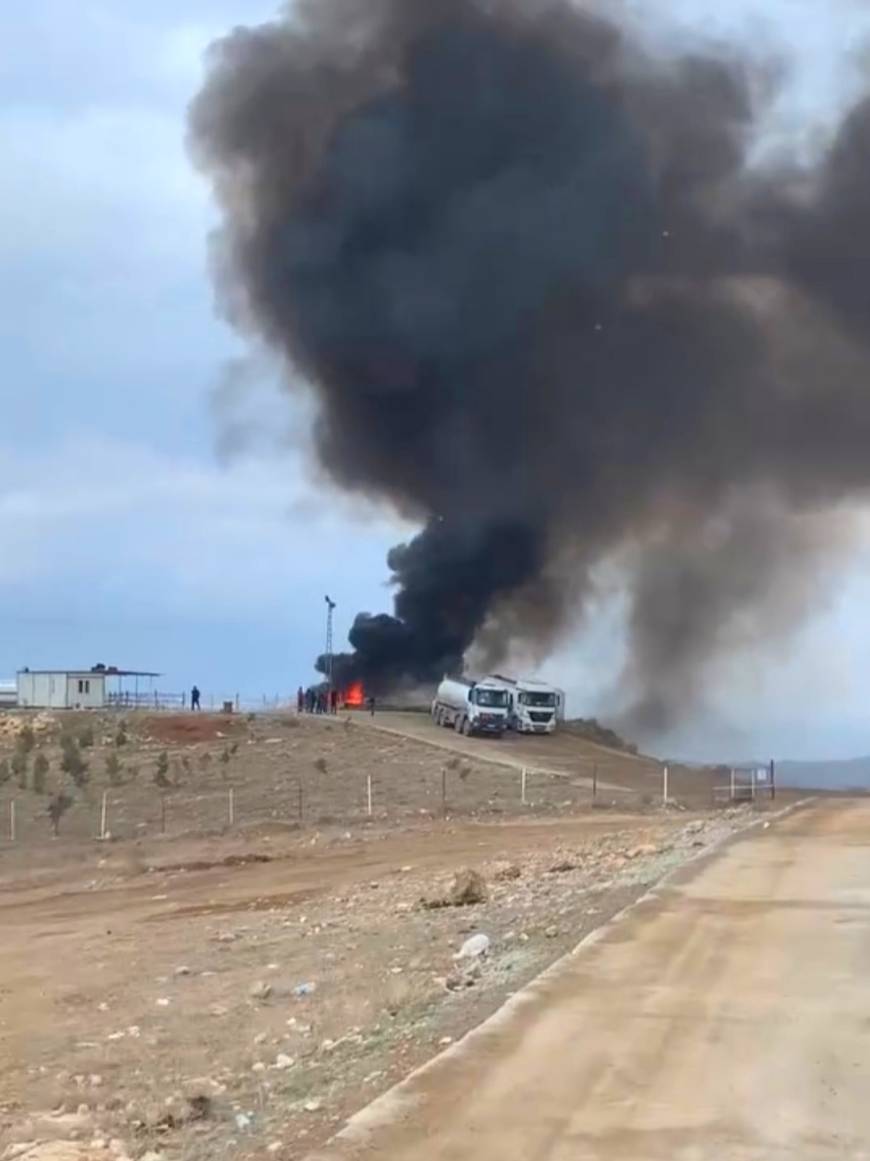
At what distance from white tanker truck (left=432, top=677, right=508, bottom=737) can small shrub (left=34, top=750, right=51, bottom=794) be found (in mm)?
16155

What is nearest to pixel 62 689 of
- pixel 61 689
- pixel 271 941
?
pixel 61 689

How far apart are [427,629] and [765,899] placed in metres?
61.8

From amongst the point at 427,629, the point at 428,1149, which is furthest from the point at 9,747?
the point at 428,1149

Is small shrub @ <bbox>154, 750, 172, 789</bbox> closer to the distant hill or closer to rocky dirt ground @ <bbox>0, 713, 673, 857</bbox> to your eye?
rocky dirt ground @ <bbox>0, 713, 673, 857</bbox>

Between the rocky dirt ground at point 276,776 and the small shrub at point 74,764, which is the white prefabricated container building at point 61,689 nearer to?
the rocky dirt ground at point 276,776

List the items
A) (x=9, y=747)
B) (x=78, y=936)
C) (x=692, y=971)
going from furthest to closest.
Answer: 1. (x=9, y=747)
2. (x=78, y=936)
3. (x=692, y=971)

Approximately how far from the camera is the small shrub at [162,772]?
47719 millimetres

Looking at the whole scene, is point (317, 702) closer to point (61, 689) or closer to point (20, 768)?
point (61, 689)

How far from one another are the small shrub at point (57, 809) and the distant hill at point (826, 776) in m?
24.6

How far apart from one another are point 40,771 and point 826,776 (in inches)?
1690

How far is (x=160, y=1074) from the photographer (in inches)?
523

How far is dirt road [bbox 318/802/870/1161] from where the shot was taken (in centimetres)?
880

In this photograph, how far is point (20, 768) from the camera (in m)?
51.6

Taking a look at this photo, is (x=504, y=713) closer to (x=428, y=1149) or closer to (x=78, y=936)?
(x=78, y=936)
